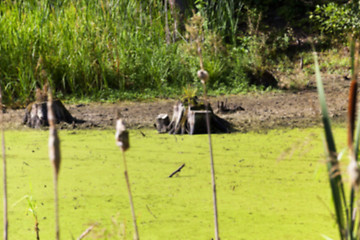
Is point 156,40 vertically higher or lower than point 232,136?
higher

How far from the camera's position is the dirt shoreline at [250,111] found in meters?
4.73

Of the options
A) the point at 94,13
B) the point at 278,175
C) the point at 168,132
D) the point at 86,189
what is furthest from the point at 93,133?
the point at 94,13

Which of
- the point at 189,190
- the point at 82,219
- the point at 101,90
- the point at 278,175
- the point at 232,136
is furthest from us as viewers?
the point at 101,90

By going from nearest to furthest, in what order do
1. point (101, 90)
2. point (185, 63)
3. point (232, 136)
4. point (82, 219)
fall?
point (82, 219) < point (232, 136) < point (101, 90) < point (185, 63)

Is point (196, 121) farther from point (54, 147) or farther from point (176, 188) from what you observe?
point (54, 147)

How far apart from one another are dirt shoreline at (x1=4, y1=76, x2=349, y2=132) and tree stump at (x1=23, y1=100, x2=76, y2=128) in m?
0.10

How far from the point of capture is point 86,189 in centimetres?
294

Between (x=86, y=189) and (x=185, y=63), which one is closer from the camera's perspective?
(x=86, y=189)

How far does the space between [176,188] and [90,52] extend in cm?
356

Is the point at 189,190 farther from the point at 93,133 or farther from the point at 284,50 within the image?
the point at 284,50

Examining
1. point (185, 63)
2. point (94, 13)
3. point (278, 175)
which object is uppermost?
point (94, 13)

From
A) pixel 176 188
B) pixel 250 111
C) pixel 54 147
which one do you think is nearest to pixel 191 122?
pixel 250 111

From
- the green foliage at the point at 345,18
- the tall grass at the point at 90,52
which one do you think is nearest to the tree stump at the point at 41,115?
the tall grass at the point at 90,52

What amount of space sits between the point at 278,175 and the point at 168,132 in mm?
1472
